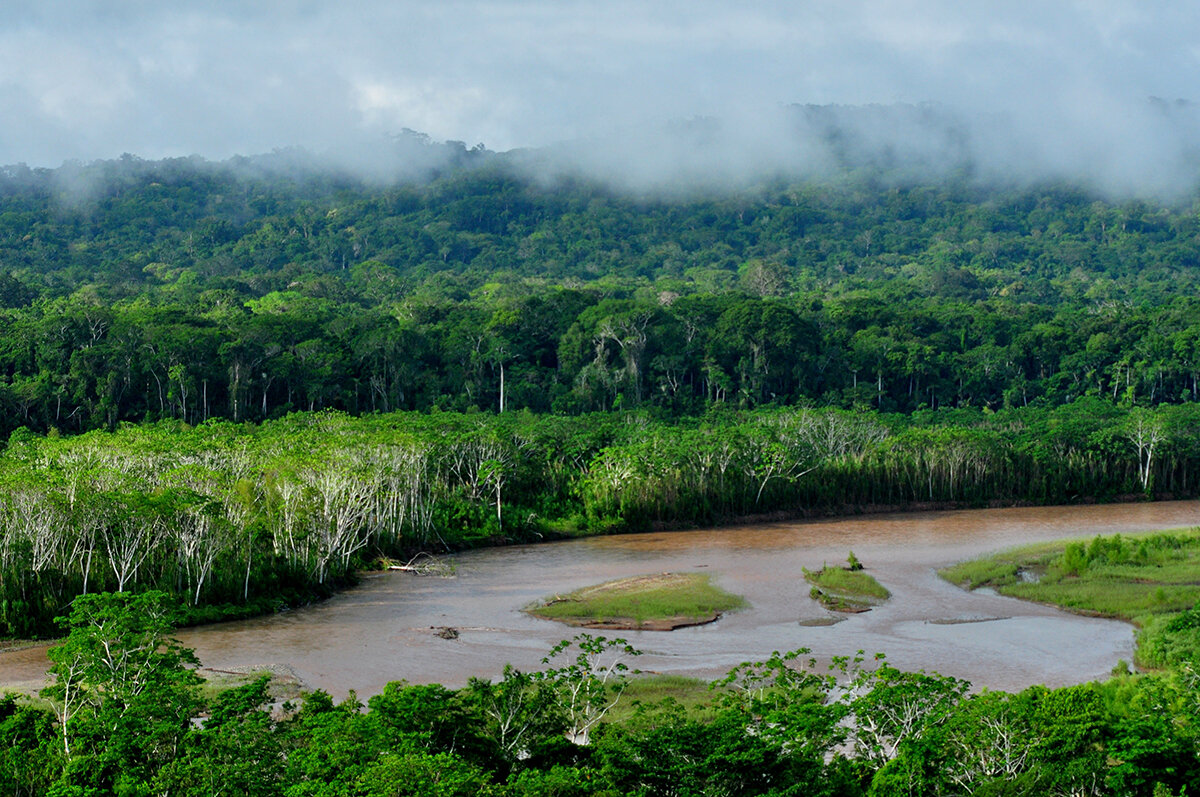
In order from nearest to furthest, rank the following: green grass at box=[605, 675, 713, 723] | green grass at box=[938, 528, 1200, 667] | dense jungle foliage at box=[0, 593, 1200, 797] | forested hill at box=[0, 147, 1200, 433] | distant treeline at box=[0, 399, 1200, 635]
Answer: dense jungle foliage at box=[0, 593, 1200, 797] → green grass at box=[605, 675, 713, 723] → distant treeline at box=[0, 399, 1200, 635] → green grass at box=[938, 528, 1200, 667] → forested hill at box=[0, 147, 1200, 433]

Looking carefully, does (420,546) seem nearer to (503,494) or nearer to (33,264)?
(503,494)

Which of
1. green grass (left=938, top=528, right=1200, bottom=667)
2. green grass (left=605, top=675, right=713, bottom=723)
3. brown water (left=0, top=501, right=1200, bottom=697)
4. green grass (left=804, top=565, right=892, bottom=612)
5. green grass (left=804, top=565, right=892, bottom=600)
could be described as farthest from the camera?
green grass (left=804, top=565, right=892, bottom=600)

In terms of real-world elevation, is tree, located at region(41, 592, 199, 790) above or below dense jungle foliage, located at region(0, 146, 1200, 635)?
below

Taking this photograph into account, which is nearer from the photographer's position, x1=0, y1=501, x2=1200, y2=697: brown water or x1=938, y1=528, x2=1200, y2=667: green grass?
x1=0, y1=501, x2=1200, y2=697: brown water

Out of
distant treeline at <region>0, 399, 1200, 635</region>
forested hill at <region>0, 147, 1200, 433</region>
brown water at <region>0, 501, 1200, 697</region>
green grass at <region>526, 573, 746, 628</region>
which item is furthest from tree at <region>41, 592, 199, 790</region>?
forested hill at <region>0, 147, 1200, 433</region>

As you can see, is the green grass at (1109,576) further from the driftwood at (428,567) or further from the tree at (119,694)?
the tree at (119,694)

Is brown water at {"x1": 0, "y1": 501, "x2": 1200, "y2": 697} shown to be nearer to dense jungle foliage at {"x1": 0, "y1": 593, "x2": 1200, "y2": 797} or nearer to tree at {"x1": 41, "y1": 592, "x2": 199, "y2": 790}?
tree at {"x1": 41, "y1": 592, "x2": 199, "y2": 790}

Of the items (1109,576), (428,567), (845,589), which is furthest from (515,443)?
(1109,576)
